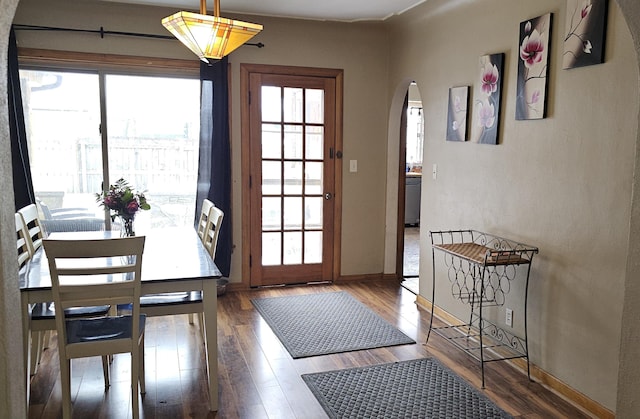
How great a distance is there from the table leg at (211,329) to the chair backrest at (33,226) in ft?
4.48

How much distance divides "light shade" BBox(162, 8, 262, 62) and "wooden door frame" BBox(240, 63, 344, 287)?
183 centimetres

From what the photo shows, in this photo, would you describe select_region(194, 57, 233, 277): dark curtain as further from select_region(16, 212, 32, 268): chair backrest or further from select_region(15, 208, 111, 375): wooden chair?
select_region(16, 212, 32, 268): chair backrest

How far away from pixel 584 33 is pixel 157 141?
3.57 meters

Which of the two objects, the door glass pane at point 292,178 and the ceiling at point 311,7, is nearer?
the ceiling at point 311,7

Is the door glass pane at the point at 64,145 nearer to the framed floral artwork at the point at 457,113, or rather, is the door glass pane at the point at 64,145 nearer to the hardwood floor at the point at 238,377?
the hardwood floor at the point at 238,377

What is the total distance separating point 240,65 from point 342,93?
3.43 feet

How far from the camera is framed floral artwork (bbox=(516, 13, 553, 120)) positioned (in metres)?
2.99

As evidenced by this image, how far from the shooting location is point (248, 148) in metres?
4.80

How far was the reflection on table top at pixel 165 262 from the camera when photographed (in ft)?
8.19

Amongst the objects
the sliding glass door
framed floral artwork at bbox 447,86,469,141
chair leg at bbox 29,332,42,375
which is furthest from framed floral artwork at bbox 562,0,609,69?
chair leg at bbox 29,332,42,375

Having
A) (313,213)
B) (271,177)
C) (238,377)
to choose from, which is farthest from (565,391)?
(271,177)

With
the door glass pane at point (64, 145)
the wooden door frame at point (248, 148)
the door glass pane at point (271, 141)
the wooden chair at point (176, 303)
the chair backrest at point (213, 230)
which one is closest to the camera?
the wooden chair at point (176, 303)

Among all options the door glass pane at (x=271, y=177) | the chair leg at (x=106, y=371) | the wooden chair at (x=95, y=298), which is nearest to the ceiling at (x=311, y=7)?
the door glass pane at (x=271, y=177)

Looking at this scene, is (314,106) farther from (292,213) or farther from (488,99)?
(488,99)
